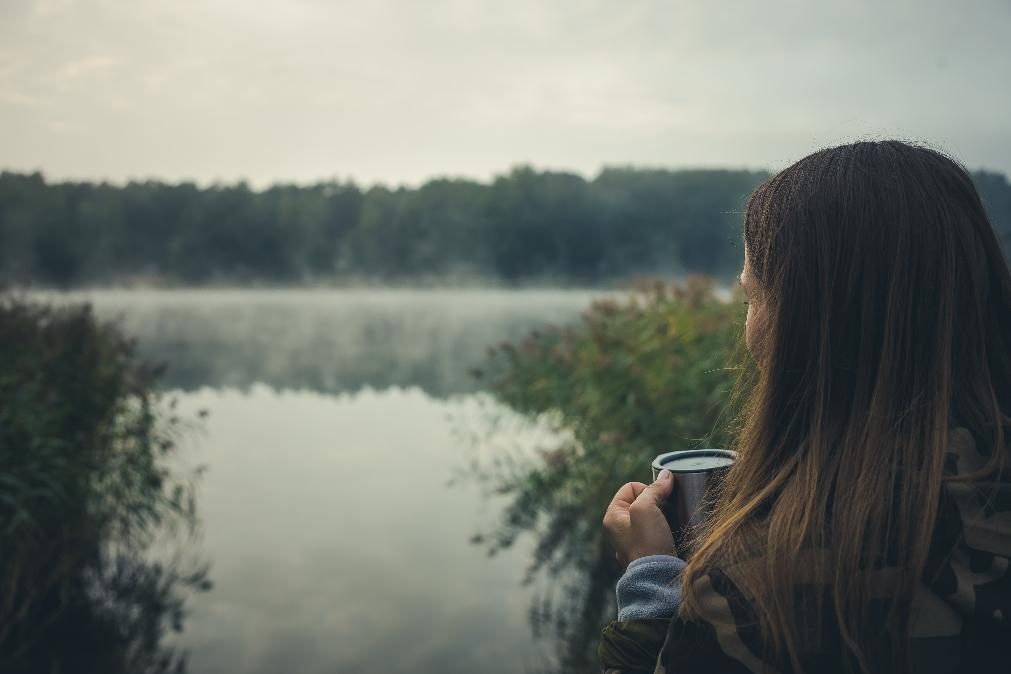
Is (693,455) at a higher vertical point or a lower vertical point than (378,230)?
lower

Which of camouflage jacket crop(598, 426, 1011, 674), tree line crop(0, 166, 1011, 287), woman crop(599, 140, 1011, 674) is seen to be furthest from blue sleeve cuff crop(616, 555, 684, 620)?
tree line crop(0, 166, 1011, 287)

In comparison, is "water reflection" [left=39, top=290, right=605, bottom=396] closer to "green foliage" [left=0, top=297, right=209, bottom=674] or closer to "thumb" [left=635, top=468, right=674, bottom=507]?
"green foliage" [left=0, top=297, right=209, bottom=674]

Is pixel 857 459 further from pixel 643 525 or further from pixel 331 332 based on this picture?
pixel 331 332

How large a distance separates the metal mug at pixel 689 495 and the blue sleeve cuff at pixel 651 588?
0.07 metres

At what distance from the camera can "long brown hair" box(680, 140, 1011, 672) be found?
850mm

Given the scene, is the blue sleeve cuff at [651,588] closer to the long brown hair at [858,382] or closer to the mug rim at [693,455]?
the long brown hair at [858,382]

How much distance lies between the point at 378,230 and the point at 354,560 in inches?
683

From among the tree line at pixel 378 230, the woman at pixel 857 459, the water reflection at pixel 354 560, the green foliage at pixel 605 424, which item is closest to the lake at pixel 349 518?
the water reflection at pixel 354 560

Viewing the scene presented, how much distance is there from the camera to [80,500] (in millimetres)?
4586

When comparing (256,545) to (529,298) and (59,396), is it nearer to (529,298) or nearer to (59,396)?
(59,396)

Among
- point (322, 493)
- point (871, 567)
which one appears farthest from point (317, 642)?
point (871, 567)

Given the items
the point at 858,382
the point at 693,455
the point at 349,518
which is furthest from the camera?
the point at 349,518

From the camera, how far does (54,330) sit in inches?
206

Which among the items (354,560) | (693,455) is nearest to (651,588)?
(693,455)
